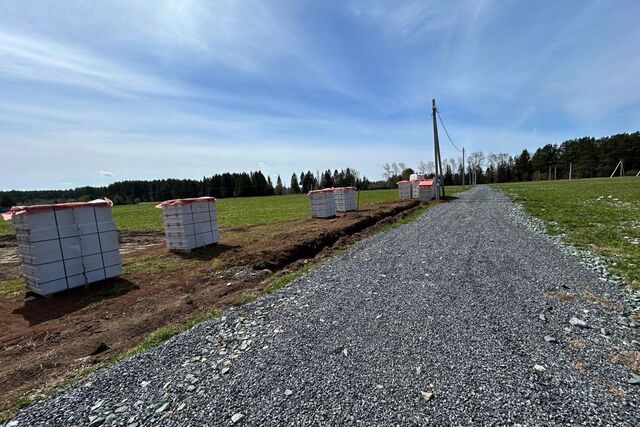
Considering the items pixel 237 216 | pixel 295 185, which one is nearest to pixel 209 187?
pixel 295 185

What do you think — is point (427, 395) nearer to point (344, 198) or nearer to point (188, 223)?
point (188, 223)

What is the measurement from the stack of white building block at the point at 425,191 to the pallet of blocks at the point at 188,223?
22.1m

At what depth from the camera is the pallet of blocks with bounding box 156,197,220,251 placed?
10867 mm

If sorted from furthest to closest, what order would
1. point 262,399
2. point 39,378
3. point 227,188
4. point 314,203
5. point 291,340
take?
point 227,188, point 314,203, point 291,340, point 39,378, point 262,399

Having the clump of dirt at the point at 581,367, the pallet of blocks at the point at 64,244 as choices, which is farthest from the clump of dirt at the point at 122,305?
the clump of dirt at the point at 581,367

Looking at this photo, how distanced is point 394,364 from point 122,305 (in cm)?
578

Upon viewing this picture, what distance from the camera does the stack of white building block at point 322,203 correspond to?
19.1 m

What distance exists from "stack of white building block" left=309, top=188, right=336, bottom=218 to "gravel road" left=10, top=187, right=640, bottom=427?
13.3 metres

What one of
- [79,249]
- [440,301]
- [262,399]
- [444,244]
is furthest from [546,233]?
[79,249]

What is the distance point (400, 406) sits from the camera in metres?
2.73

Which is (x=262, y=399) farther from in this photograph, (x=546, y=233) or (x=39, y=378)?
(x=546, y=233)

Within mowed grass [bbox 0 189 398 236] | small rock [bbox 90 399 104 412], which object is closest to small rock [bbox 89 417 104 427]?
small rock [bbox 90 399 104 412]

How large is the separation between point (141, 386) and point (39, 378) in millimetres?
1633

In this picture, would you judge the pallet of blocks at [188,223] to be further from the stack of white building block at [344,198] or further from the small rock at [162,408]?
the stack of white building block at [344,198]
